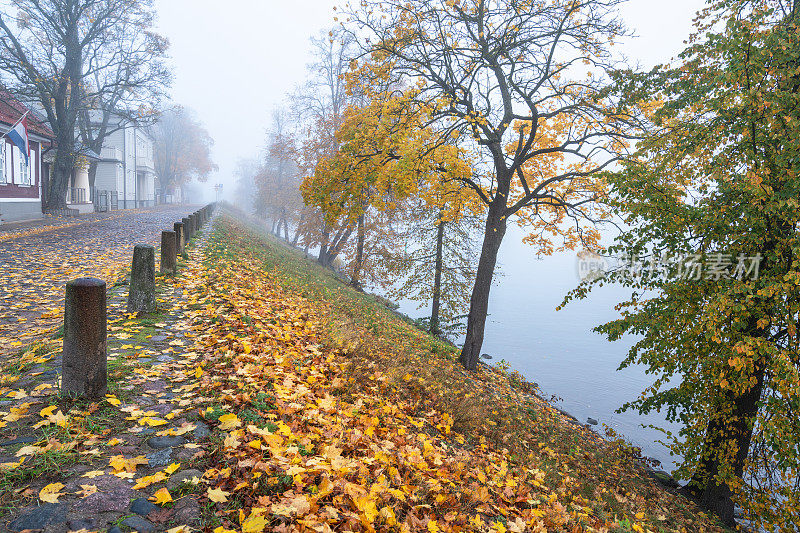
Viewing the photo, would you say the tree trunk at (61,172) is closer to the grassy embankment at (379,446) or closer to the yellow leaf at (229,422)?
the grassy embankment at (379,446)

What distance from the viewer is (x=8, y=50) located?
2062cm

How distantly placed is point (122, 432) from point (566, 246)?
1121 centimetres

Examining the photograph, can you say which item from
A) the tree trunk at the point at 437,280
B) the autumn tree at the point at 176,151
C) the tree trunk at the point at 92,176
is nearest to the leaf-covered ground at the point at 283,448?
the tree trunk at the point at 437,280

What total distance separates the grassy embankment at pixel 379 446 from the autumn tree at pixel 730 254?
4.30 feet

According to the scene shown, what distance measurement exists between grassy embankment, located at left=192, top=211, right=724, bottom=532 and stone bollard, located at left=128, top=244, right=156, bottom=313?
2.86ft

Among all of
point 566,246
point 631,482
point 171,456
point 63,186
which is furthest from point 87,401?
point 63,186

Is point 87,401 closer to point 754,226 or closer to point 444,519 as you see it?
point 444,519

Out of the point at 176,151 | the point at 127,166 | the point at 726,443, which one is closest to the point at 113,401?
the point at 726,443

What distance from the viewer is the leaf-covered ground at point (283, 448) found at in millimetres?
2686

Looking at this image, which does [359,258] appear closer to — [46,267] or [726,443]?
[46,267]

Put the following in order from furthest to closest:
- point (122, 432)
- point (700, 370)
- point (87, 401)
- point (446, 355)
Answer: point (446, 355)
point (700, 370)
point (87, 401)
point (122, 432)

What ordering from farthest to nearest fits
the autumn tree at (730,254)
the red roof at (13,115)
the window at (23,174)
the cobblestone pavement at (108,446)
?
the window at (23,174)
the red roof at (13,115)
the autumn tree at (730,254)
the cobblestone pavement at (108,446)

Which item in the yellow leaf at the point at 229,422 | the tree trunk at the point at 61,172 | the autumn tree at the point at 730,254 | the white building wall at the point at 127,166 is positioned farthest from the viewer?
the white building wall at the point at 127,166

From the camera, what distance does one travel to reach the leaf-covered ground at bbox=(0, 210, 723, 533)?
2686 millimetres
